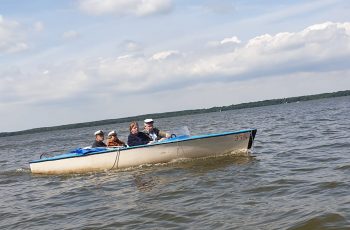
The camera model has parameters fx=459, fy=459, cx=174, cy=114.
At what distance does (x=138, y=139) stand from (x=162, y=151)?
0.96m

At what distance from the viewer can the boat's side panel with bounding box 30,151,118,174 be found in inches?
596

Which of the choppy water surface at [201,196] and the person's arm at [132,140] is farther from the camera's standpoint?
the person's arm at [132,140]

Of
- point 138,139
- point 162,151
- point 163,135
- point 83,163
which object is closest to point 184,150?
point 162,151

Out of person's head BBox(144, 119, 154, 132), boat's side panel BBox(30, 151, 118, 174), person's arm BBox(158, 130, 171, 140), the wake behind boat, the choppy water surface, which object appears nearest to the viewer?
the choppy water surface

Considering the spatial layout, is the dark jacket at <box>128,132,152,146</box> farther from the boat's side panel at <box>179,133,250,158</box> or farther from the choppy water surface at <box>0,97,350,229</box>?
the boat's side panel at <box>179,133,250,158</box>

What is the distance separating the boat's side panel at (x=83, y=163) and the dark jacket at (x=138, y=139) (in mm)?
652

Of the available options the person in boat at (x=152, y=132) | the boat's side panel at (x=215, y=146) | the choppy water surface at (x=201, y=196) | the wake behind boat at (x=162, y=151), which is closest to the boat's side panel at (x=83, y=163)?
the wake behind boat at (x=162, y=151)

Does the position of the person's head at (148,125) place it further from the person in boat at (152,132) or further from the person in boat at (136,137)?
the person in boat at (136,137)

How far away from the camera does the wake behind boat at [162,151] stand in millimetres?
14703

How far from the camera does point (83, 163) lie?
1538 cm

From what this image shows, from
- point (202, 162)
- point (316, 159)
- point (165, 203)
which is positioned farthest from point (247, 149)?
point (165, 203)

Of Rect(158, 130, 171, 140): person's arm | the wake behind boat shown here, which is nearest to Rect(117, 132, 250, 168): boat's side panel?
the wake behind boat

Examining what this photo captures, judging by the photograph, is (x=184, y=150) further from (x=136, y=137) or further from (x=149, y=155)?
(x=136, y=137)

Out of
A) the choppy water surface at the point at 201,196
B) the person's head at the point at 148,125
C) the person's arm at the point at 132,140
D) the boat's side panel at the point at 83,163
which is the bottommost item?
the choppy water surface at the point at 201,196
